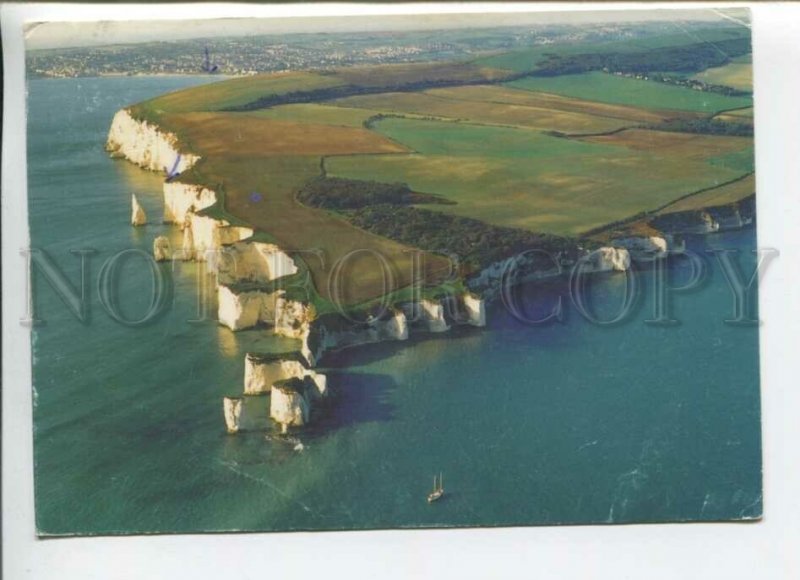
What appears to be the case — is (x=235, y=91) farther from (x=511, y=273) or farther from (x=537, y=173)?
(x=511, y=273)

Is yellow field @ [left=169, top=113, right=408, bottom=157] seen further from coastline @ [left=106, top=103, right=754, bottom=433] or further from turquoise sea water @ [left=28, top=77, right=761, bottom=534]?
turquoise sea water @ [left=28, top=77, right=761, bottom=534]

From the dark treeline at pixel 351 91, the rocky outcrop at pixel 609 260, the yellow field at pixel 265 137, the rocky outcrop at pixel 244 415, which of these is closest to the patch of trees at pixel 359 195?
the yellow field at pixel 265 137

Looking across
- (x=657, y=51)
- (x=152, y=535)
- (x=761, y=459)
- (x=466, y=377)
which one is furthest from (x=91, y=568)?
(x=657, y=51)

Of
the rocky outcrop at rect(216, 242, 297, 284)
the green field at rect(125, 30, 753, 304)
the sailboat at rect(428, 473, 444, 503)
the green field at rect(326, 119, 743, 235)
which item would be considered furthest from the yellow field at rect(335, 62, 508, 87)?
the sailboat at rect(428, 473, 444, 503)

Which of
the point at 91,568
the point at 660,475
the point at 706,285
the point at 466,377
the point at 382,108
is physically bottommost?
the point at 91,568

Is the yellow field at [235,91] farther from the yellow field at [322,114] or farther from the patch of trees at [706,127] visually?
the patch of trees at [706,127]

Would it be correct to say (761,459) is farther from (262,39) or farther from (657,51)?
(262,39)
